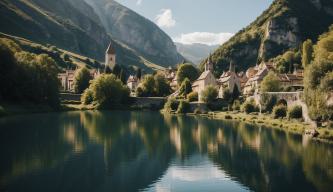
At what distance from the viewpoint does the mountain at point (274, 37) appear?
567 ft

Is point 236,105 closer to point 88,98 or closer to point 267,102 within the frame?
point 267,102

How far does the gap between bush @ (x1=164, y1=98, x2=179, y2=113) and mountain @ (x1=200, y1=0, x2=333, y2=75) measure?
6293 cm

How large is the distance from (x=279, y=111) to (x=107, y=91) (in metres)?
53.8

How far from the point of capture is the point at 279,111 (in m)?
71.6

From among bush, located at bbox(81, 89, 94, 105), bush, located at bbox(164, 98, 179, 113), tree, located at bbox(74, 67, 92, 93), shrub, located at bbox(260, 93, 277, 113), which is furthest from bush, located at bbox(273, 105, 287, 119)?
tree, located at bbox(74, 67, 92, 93)

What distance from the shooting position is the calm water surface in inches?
1118

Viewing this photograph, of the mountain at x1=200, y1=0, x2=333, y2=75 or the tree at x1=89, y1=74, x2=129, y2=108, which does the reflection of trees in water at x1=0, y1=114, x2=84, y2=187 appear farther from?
the mountain at x1=200, y1=0, x2=333, y2=75

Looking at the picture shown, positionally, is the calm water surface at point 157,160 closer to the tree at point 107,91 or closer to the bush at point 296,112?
the bush at point 296,112

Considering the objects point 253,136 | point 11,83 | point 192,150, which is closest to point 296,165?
point 192,150

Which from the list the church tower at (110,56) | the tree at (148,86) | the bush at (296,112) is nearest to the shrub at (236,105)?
the bush at (296,112)

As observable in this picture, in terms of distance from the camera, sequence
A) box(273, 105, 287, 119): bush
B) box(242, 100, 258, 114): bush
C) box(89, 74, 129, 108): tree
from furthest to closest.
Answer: box(89, 74, 129, 108): tree < box(242, 100, 258, 114): bush < box(273, 105, 287, 119): bush

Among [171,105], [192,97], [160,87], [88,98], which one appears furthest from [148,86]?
[171,105]

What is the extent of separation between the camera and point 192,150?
44500 millimetres

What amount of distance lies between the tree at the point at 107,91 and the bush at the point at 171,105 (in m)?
15.5
